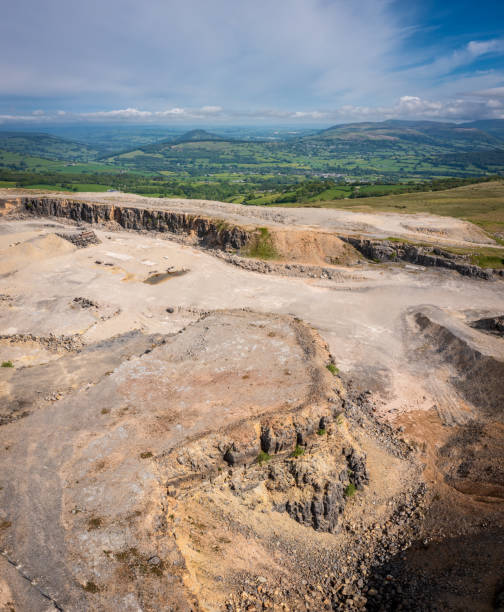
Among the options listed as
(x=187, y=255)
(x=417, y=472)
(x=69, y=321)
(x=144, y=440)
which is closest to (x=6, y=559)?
(x=144, y=440)

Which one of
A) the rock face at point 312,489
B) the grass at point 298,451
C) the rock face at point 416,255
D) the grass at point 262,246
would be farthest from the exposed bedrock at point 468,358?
the grass at point 262,246

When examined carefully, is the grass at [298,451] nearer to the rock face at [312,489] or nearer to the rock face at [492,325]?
the rock face at [312,489]

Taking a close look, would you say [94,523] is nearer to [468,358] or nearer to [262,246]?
[468,358]

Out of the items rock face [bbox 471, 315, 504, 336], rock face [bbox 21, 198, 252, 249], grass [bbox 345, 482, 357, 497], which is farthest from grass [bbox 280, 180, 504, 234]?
grass [bbox 345, 482, 357, 497]

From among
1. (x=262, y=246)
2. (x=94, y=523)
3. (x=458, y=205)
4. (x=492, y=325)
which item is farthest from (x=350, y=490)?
(x=458, y=205)

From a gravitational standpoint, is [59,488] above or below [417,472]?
above

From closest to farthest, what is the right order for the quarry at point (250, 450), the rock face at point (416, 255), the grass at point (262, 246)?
the quarry at point (250, 450) → the rock face at point (416, 255) → the grass at point (262, 246)

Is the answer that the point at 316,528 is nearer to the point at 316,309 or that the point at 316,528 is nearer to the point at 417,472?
the point at 417,472
